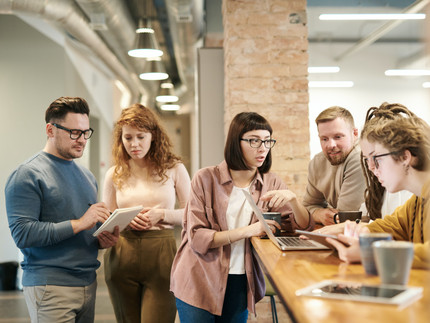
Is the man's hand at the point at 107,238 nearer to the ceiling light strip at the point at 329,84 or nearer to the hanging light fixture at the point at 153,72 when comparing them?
the hanging light fixture at the point at 153,72

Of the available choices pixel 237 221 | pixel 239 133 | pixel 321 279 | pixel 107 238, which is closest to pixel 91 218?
pixel 107 238

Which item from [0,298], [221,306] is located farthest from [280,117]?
[0,298]

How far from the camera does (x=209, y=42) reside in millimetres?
5496

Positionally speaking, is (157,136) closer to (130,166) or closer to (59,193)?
(130,166)

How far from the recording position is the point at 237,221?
7.56 feet

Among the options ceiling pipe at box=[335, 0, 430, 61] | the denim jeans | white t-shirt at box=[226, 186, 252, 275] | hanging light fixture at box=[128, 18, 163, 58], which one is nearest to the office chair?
the denim jeans

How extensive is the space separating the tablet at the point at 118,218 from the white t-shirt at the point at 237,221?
1.45ft

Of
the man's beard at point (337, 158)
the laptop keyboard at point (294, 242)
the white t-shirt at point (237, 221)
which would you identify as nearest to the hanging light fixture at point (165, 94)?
the man's beard at point (337, 158)

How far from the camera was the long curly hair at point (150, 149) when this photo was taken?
283 centimetres

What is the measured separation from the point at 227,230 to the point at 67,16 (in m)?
3.85

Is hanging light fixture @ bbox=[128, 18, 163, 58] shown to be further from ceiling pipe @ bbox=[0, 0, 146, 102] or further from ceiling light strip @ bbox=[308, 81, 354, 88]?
ceiling light strip @ bbox=[308, 81, 354, 88]

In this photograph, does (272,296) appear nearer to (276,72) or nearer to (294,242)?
(294,242)

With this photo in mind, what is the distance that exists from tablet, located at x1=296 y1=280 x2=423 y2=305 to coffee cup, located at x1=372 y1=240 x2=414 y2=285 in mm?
36

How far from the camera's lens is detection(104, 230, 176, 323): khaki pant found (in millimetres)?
2707
